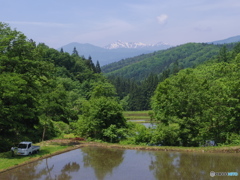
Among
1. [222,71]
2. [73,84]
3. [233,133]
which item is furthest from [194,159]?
[73,84]

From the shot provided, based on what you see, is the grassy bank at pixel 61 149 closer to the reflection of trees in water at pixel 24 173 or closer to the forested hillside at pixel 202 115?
the reflection of trees in water at pixel 24 173

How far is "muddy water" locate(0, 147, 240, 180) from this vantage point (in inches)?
719

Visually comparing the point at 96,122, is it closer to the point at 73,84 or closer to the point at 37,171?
the point at 37,171

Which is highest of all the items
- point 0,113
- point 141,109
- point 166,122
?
point 0,113

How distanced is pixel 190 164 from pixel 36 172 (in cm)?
1210

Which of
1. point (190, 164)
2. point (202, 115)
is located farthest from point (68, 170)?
point (202, 115)

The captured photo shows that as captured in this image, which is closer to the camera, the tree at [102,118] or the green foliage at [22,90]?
the green foliage at [22,90]

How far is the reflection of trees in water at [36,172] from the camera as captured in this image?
59.6 ft

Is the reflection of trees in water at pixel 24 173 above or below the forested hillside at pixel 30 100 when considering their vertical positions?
below

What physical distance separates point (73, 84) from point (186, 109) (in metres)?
63.6

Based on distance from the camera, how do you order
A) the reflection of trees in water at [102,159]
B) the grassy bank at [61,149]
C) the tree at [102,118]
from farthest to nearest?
the tree at [102,118], the grassy bank at [61,149], the reflection of trees in water at [102,159]

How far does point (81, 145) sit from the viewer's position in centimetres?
3023

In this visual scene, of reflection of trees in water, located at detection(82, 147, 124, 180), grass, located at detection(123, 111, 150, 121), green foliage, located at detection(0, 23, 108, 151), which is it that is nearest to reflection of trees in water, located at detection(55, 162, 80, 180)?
reflection of trees in water, located at detection(82, 147, 124, 180)

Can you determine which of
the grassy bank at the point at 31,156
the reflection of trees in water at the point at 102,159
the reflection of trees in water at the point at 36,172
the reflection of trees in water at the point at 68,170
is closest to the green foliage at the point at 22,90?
the grassy bank at the point at 31,156
